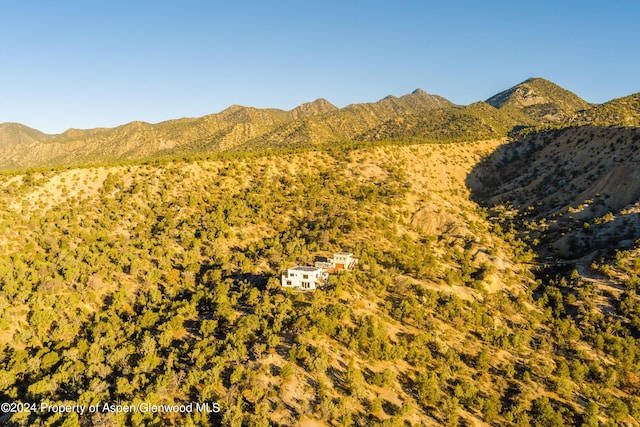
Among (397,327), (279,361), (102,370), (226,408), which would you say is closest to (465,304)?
(397,327)

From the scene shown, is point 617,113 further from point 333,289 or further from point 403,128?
point 333,289

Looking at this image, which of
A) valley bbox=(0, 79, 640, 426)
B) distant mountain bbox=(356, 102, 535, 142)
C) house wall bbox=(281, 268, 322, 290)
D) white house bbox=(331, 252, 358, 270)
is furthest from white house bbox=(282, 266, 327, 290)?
distant mountain bbox=(356, 102, 535, 142)

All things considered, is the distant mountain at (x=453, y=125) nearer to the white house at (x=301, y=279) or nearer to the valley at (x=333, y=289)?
the valley at (x=333, y=289)

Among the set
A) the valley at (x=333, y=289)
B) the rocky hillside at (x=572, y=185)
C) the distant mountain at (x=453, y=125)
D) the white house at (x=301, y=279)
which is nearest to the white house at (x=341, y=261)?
the valley at (x=333, y=289)

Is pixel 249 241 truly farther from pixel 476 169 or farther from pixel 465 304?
pixel 476 169

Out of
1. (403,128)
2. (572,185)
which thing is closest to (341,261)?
(572,185)
